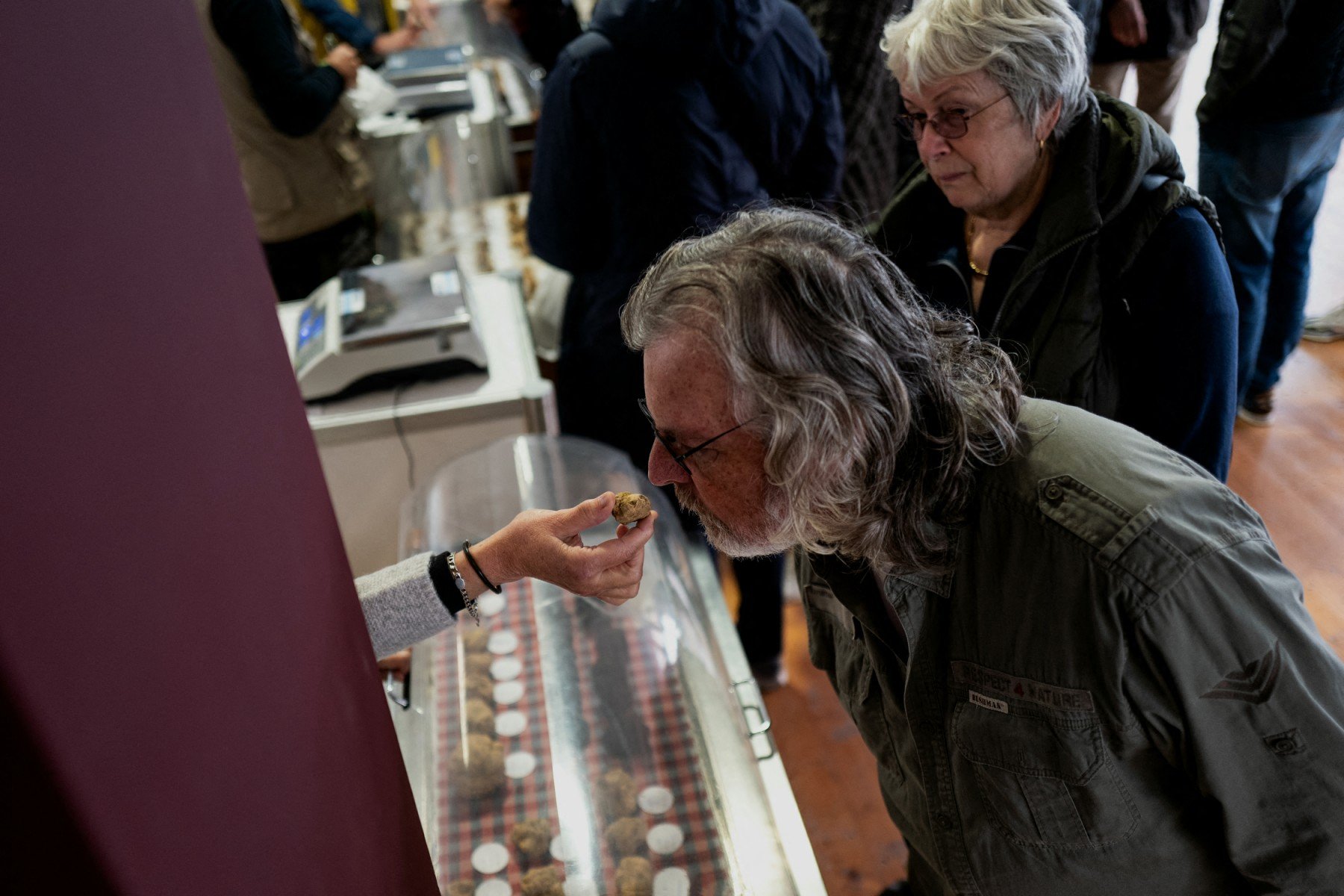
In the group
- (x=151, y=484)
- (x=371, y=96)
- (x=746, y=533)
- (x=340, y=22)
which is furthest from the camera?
(x=371, y=96)

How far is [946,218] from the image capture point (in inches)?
83.1

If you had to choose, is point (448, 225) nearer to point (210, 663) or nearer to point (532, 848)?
point (532, 848)

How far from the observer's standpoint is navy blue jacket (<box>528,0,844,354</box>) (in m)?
2.45

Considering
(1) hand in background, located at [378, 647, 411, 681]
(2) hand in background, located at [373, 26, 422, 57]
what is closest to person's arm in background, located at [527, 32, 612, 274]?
(1) hand in background, located at [378, 647, 411, 681]

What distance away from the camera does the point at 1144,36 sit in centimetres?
292

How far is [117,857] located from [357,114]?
13.1ft

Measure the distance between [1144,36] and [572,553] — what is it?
2487mm

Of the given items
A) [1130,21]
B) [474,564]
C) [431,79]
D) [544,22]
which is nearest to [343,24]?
[431,79]

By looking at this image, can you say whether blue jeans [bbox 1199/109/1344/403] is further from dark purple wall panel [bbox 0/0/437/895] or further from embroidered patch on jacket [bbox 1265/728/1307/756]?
dark purple wall panel [bbox 0/0/437/895]

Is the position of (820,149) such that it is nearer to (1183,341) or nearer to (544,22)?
(1183,341)

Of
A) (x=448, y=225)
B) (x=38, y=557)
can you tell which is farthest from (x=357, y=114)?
(x=38, y=557)

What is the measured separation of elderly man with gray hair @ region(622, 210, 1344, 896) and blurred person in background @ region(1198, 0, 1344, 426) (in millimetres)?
1772

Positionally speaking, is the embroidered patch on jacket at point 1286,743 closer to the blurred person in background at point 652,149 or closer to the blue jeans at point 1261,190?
the blurred person in background at point 652,149

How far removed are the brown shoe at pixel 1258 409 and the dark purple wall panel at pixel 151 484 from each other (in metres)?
4.10
